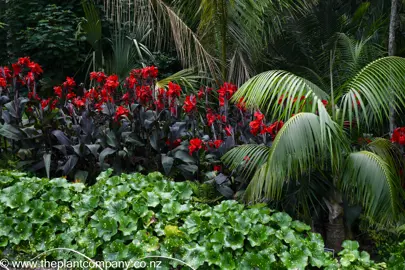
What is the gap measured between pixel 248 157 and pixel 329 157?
534 millimetres

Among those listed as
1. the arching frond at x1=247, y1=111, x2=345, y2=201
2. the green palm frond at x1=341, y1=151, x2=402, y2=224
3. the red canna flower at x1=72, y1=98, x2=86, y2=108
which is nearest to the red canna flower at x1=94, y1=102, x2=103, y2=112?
the red canna flower at x1=72, y1=98, x2=86, y2=108


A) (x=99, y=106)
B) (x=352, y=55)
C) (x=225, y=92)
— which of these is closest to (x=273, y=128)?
(x=225, y=92)

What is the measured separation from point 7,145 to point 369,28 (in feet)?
13.2

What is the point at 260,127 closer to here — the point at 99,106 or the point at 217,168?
the point at 217,168

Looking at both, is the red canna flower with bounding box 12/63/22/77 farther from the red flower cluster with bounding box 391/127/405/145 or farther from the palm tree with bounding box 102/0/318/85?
the red flower cluster with bounding box 391/127/405/145

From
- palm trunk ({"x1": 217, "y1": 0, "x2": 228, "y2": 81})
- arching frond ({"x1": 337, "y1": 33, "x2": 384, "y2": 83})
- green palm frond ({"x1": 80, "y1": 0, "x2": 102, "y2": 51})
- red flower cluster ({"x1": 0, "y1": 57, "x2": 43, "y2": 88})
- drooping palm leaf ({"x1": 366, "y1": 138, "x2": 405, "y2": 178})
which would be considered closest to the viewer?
drooping palm leaf ({"x1": 366, "y1": 138, "x2": 405, "y2": 178})

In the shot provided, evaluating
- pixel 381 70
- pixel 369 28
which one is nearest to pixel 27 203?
pixel 381 70

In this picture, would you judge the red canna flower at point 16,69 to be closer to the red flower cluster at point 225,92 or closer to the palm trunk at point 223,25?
the red flower cluster at point 225,92

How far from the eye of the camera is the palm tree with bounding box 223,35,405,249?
3.06 metres

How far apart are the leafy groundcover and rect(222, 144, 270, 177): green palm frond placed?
0.39 m

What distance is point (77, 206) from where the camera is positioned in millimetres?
3211

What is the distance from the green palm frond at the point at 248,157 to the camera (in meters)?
3.48

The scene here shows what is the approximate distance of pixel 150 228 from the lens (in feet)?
9.93

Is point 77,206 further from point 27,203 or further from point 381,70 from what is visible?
point 381,70
